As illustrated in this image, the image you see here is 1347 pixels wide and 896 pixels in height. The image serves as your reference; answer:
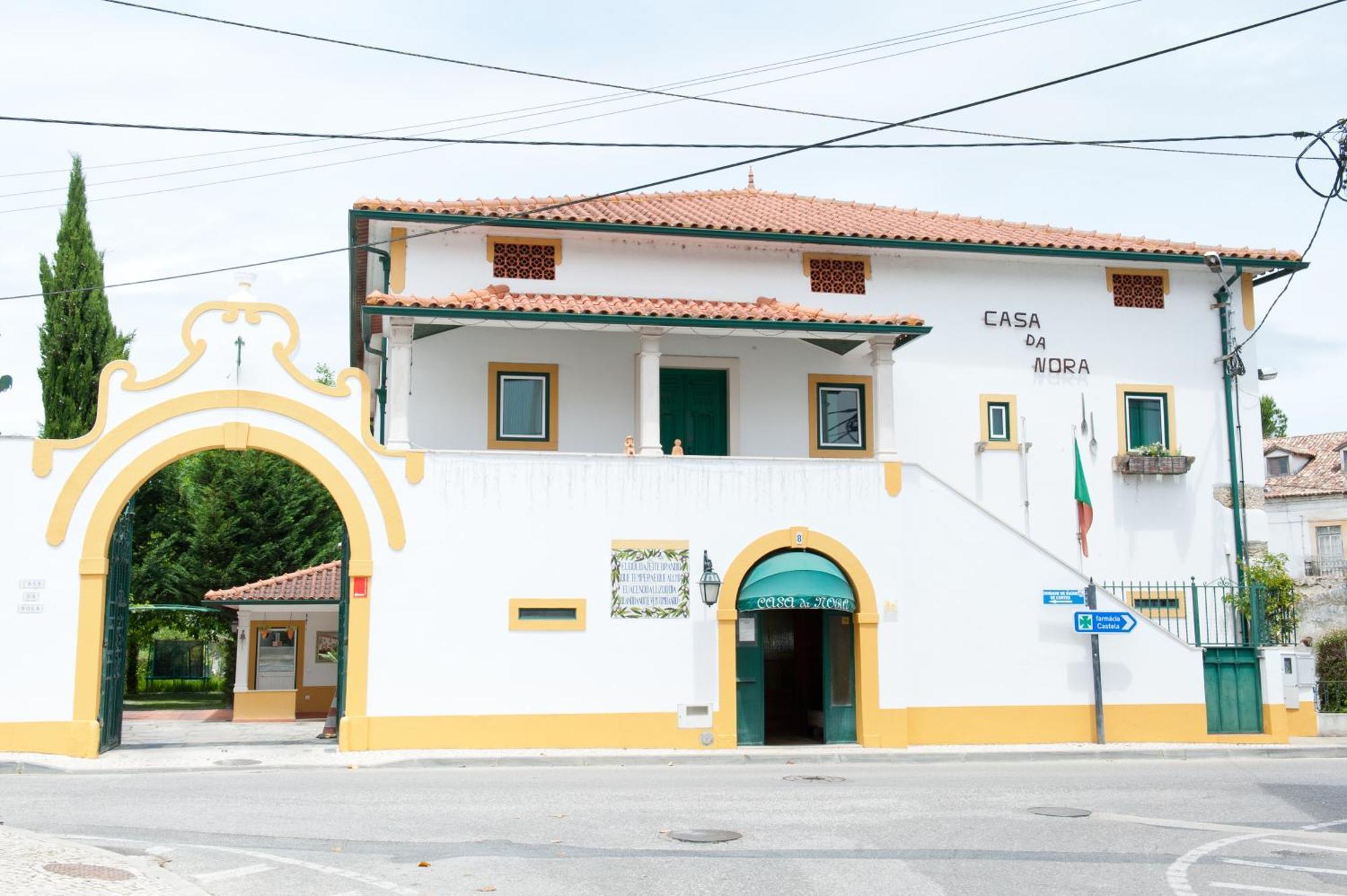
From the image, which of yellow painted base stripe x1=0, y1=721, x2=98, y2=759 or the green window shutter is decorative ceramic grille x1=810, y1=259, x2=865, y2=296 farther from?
yellow painted base stripe x1=0, y1=721, x2=98, y2=759

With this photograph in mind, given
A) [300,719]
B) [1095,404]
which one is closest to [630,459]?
[1095,404]

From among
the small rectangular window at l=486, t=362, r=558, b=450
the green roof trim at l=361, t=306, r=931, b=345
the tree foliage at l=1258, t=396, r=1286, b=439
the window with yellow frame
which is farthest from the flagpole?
the tree foliage at l=1258, t=396, r=1286, b=439

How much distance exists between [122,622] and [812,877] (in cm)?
1380

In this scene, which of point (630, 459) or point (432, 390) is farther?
point (432, 390)

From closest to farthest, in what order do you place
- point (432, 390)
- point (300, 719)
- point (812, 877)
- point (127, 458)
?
point (812, 877)
point (127, 458)
point (432, 390)
point (300, 719)

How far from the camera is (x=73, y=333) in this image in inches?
1389

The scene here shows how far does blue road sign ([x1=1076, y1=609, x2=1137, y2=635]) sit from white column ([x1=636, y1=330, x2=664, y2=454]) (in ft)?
23.3

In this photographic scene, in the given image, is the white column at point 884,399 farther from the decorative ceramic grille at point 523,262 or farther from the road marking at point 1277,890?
the road marking at point 1277,890

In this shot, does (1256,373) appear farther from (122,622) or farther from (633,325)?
(122,622)

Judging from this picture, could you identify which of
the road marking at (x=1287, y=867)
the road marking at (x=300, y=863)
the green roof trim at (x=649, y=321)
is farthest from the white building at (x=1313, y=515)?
the road marking at (x=300, y=863)

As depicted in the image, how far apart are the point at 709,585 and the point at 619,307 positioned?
455cm

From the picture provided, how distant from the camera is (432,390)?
2145 centimetres

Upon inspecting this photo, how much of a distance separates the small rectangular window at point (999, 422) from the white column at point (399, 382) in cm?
1043

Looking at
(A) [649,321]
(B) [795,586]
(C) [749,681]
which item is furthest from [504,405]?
(C) [749,681]
